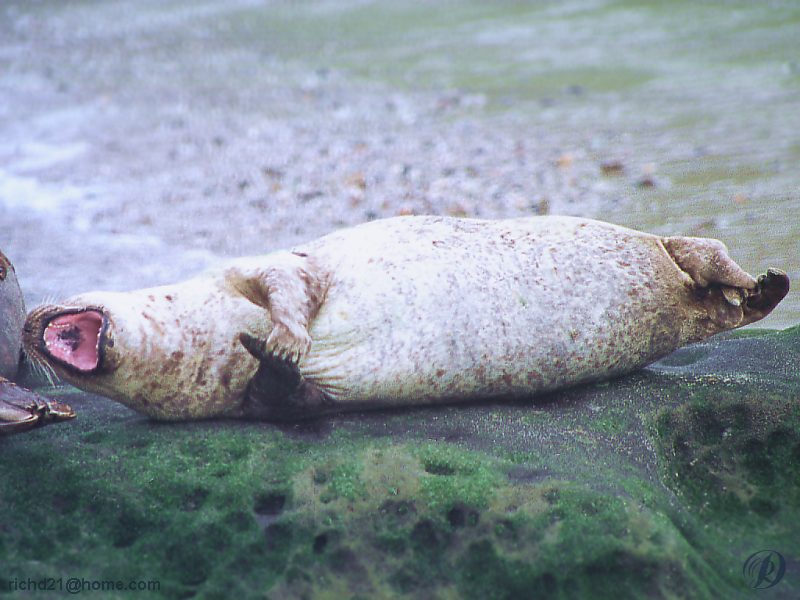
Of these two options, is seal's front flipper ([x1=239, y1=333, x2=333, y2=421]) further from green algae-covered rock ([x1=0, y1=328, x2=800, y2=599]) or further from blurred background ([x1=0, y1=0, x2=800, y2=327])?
blurred background ([x1=0, y1=0, x2=800, y2=327])

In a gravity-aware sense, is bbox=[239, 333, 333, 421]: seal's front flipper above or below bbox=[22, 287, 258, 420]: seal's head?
below

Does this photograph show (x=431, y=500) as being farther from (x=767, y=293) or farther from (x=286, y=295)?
(x=767, y=293)

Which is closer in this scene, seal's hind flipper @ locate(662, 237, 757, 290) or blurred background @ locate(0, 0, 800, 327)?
seal's hind flipper @ locate(662, 237, 757, 290)

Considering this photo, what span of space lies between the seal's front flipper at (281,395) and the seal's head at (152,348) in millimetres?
68

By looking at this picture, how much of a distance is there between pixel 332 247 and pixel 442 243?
17.6 inches

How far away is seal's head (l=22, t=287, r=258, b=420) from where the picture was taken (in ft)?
11.9

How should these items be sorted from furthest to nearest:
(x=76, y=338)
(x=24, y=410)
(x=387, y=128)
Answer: (x=387, y=128) < (x=76, y=338) < (x=24, y=410)

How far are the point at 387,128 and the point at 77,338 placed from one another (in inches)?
219

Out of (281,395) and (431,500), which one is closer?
(431,500)

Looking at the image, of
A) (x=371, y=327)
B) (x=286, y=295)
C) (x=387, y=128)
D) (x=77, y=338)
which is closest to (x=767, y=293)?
(x=371, y=327)

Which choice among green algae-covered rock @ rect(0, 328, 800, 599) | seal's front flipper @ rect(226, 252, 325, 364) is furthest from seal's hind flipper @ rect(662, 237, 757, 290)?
seal's front flipper @ rect(226, 252, 325, 364)

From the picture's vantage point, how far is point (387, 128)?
29.2ft

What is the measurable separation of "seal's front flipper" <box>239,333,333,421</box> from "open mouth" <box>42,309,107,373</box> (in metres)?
0.56

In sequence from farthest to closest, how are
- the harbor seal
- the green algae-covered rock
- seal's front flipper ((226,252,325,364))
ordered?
the harbor seal → seal's front flipper ((226,252,325,364)) → the green algae-covered rock
